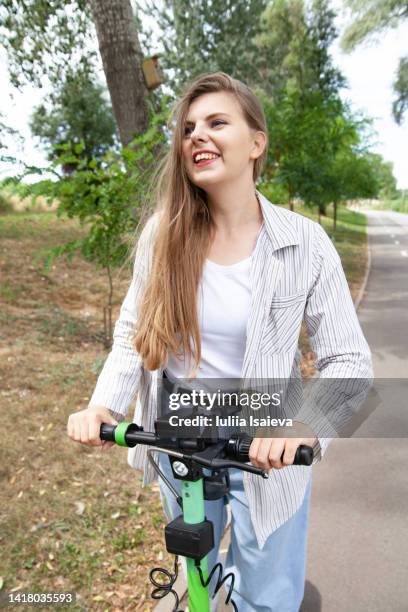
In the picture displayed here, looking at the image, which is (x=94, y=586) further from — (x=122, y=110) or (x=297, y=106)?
(x=297, y=106)

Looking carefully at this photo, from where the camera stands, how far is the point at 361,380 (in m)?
1.41

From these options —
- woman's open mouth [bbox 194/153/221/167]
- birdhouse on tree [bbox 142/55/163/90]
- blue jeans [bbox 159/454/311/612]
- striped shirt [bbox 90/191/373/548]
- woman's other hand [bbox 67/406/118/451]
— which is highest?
birdhouse on tree [bbox 142/55/163/90]

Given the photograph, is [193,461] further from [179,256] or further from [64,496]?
[64,496]

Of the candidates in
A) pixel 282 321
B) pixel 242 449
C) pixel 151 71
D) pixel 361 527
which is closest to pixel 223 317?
pixel 282 321

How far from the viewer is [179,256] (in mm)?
1651

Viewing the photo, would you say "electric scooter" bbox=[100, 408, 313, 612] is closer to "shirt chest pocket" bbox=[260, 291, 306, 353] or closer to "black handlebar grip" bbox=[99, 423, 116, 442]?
"black handlebar grip" bbox=[99, 423, 116, 442]

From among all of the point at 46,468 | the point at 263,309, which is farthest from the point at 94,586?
the point at 263,309

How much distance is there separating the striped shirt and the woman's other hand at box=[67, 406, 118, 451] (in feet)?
0.36

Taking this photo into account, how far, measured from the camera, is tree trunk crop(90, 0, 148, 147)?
16.8 feet

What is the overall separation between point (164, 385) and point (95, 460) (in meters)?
2.56

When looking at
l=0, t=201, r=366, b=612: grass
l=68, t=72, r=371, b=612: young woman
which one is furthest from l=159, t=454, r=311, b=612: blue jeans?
l=0, t=201, r=366, b=612: grass

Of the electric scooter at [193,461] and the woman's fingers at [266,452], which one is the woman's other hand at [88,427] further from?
the woman's fingers at [266,452]

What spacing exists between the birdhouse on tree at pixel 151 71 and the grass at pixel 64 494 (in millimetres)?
3112

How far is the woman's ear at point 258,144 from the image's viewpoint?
168cm
